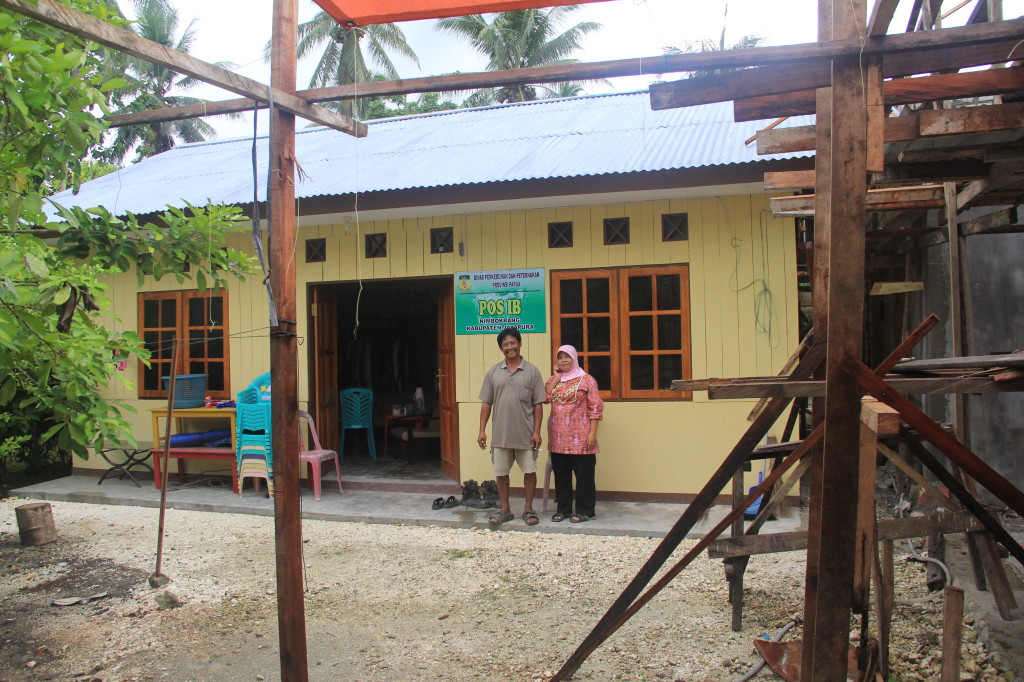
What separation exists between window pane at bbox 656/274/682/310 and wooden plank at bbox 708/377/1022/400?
14.2 ft

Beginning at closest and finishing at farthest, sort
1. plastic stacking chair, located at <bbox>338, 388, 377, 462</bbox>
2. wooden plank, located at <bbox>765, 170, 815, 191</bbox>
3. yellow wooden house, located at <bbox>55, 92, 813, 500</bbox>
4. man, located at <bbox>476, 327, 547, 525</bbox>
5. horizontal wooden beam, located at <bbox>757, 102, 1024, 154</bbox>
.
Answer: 1. horizontal wooden beam, located at <bbox>757, 102, 1024, 154</bbox>
2. wooden plank, located at <bbox>765, 170, 815, 191</bbox>
3. man, located at <bbox>476, 327, 547, 525</bbox>
4. yellow wooden house, located at <bbox>55, 92, 813, 500</bbox>
5. plastic stacking chair, located at <bbox>338, 388, 377, 462</bbox>

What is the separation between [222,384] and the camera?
811 cm

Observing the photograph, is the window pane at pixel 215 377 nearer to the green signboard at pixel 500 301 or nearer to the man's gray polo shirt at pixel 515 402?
the green signboard at pixel 500 301

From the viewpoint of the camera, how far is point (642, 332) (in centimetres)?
680

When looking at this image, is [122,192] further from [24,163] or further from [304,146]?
[24,163]

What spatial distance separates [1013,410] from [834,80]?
4.84 meters

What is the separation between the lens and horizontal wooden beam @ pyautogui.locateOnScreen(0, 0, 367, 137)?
2463 mm

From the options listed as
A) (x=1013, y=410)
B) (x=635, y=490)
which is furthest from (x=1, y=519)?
(x=1013, y=410)

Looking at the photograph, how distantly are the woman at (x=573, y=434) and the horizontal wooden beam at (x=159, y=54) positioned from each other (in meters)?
3.14

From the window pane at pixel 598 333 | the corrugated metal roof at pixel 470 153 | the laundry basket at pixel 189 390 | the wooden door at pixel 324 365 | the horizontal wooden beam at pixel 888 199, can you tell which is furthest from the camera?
the wooden door at pixel 324 365

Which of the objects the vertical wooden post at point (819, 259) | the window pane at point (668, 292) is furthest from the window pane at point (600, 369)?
the vertical wooden post at point (819, 259)

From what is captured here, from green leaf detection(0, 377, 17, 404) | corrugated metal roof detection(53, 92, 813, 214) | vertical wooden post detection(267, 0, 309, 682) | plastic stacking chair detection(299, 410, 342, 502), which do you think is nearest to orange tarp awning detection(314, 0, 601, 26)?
vertical wooden post detection(267, 0, 309, 682)

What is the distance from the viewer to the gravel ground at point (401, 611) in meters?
3.70

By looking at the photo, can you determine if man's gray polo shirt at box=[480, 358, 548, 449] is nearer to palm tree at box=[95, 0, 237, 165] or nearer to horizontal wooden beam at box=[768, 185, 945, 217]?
horizontal wooden beam at box=[768, 185, 945, 217]
